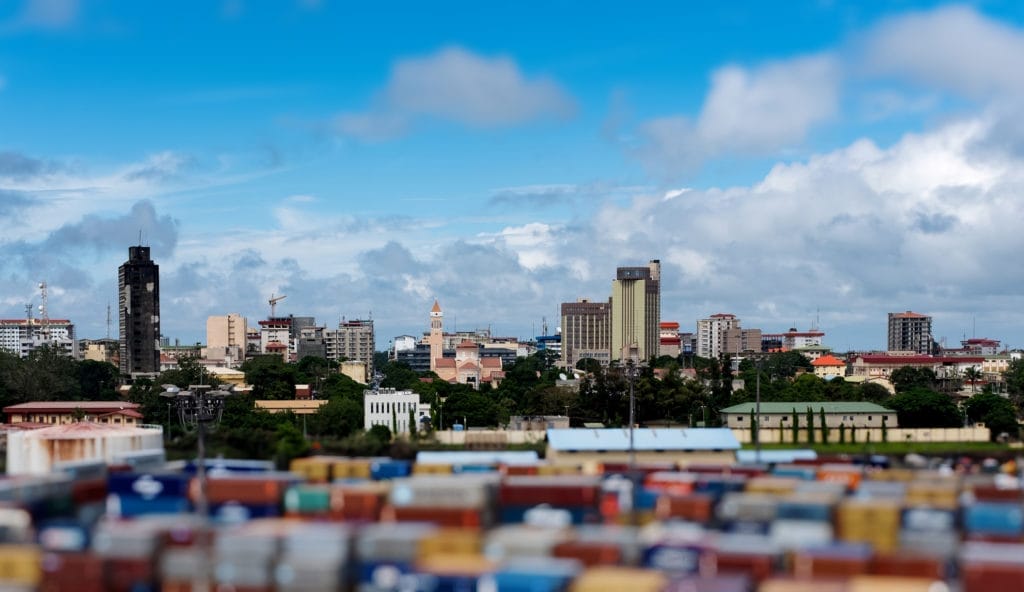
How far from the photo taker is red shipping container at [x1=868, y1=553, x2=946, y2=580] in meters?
16.9

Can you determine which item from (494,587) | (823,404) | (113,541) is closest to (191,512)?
(113,541)

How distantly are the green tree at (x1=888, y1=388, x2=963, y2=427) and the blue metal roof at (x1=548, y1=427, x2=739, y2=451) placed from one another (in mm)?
29677

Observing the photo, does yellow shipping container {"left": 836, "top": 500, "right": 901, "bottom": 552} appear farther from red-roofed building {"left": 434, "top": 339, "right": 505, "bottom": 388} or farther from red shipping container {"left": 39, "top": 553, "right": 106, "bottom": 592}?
red-roofed building {"left": 434, "top": 339, "right": 505, "bottom": 388}

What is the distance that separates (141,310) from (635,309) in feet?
271

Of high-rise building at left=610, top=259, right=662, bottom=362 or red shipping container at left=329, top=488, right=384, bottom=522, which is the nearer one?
red shipping container at left=329, top=488, right=384, bottom=522

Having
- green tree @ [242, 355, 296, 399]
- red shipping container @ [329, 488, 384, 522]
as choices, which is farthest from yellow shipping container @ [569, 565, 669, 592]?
green tree @ [242, 355, 296, 399]

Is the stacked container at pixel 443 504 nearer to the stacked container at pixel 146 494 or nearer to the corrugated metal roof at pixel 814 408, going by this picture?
the stacked container at pixel 146 494

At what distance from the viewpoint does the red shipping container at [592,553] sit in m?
17.9

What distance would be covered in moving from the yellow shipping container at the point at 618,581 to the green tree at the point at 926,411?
5358cm

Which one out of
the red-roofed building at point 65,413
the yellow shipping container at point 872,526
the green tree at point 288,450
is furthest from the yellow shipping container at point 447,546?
the red-roofed building at point 65,413

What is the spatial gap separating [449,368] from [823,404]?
284ft

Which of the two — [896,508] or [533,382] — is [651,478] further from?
[533,382]

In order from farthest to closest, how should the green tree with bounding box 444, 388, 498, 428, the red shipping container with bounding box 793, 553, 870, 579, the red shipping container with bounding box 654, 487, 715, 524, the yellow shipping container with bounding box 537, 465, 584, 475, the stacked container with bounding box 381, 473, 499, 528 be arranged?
the green tree with bounding box 444, 388, 498, 428 < the yellow shipping container with bounding box 537, 465, 584, 475 < the red shipping container with bounding box 654, 487, 715, 524 < the stacked container with bounding box 381, 473, 499, 528 < the red shipping container with bounding box 793, 553, 870, 579

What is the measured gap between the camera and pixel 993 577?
16.1 m
